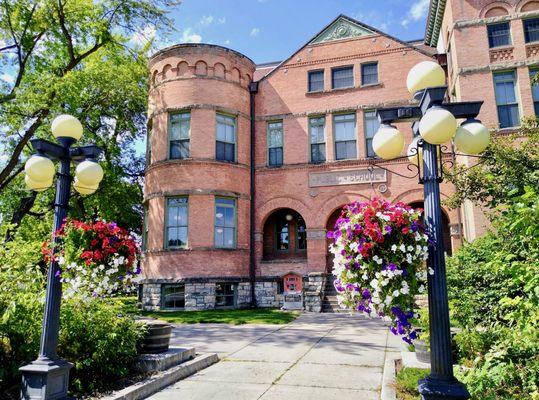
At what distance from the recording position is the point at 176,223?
57.4 feet

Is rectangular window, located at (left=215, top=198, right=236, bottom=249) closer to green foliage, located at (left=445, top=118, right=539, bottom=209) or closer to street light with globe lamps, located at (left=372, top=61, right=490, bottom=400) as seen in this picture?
green foliage, located at (left=445, top=118, right=539, bottom=209)

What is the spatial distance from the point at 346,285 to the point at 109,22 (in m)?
19.8

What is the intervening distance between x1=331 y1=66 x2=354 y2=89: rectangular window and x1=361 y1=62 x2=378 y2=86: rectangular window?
0.49 meters

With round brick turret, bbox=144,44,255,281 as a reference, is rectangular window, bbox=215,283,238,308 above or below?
below

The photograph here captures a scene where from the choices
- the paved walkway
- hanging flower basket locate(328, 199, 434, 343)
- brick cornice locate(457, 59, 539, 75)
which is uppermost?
brick cornice locate(457, 59, 539, 75)

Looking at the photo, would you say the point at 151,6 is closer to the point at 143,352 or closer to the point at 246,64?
the point at 246,64

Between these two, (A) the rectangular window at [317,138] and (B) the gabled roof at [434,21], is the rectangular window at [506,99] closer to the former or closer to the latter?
(B) the gabled roof at [434,21]

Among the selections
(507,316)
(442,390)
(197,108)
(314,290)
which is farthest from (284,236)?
(442,390)

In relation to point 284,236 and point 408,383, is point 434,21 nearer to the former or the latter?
point 284,236

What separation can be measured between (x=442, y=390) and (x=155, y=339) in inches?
201

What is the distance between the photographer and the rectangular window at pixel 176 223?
56.9 ft

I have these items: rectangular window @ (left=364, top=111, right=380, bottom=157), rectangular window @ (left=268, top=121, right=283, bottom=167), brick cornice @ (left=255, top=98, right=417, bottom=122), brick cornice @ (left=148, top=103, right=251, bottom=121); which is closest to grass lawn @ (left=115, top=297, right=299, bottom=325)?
rectangular window @ (left=268, top=121, right=283, bottom=167)

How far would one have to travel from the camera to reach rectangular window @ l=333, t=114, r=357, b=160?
18.3 metres

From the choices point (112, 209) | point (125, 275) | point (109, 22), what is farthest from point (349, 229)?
point (112, 209)
